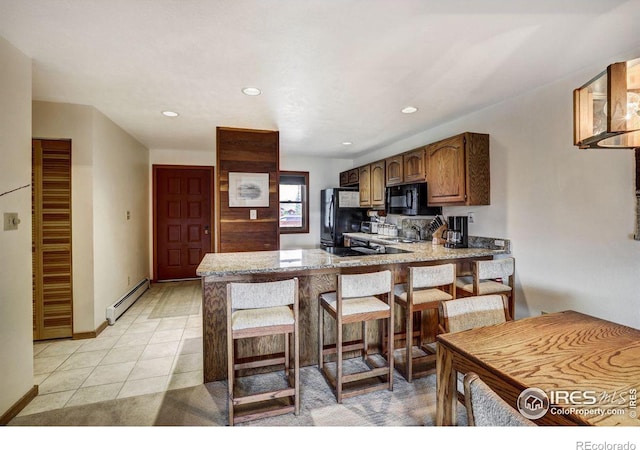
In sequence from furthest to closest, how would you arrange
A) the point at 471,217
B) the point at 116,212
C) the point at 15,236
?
the point at 116,212
the point at 471,217
the point at 15,236

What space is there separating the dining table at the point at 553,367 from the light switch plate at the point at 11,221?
2598 mm

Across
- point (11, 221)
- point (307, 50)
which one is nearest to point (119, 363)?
point (11, 221)

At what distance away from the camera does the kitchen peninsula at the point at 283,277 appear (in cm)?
216

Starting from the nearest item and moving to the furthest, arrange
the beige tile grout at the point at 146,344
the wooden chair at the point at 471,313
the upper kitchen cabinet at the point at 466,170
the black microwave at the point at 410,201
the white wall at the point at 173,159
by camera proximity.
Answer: the wooden chair at the point at 471,313 < the beige tile grout at the point at 146,344 < the upper kitchen cabinet at the point at 466,170 < the black microwave at the point at 410,201 < the white wall at the point at 173,159

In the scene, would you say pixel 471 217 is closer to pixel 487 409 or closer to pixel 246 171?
pixel 246 171

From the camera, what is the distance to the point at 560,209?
2490 millimetres

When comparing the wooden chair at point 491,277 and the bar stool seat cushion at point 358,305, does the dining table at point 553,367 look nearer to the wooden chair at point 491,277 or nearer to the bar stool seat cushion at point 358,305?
the bar stool seat cushion at point 358,305

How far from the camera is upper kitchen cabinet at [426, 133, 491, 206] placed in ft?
9.97

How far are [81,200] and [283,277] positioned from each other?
7.78ft

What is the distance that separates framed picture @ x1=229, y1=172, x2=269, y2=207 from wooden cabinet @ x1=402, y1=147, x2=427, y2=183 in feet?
6.09

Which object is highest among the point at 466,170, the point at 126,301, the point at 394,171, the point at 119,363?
the point at 394,171

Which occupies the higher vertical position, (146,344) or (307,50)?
(307,50)

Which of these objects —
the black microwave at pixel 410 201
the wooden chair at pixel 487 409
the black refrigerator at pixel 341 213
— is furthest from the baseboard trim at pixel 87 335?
the black microwave at pixel 410 201

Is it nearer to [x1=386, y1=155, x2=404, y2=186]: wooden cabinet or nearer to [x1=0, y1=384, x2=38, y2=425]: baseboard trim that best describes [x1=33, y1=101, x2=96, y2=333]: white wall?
[x1=0, y1=384, x2=38, y2=425]: baseboard trim
